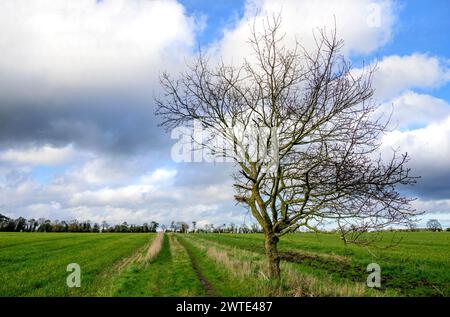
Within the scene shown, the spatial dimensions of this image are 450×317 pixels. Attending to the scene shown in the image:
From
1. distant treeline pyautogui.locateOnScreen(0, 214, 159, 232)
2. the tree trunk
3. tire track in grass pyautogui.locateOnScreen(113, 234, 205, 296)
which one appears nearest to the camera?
the tree trunk

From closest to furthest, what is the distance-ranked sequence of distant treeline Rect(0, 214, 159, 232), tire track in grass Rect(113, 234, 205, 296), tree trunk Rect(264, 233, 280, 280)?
tree trunk Rect(264, 233, 280, 280) < tire track in grass Rect(113, 234, 205, 296) < distant treeline Rect(0, 214, 159, 232)

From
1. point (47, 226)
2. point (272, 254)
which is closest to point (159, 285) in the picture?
point (272, 254)

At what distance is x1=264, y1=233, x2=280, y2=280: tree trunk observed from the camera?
470 inches

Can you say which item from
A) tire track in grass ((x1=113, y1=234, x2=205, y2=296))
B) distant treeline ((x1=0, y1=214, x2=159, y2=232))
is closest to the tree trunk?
tire track in grass ((x1=113, y1=234, x2=205, y2=296))

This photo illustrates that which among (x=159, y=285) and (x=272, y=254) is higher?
(x=272, y=254)

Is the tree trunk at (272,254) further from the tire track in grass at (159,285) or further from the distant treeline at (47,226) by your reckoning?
the distant treeline at (47,226)

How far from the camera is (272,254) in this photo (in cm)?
1208

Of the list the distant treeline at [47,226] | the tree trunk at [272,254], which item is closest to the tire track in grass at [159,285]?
the tree trunk at [272,254]

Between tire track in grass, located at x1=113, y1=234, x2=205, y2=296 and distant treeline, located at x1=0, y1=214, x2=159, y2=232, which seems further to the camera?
distant treeline, located at x1=0, y1=214, x2=159, y2=232

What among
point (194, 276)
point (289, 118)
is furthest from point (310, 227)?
point (194, 276)

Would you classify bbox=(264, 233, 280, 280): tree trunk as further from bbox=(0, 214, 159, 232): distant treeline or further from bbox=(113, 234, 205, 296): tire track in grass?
bbox=(0, 214, 159, 232): distant treeline

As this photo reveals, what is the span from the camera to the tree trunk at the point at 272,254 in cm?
1193

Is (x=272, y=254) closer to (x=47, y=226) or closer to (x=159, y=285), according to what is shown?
(x=159, y=285)
